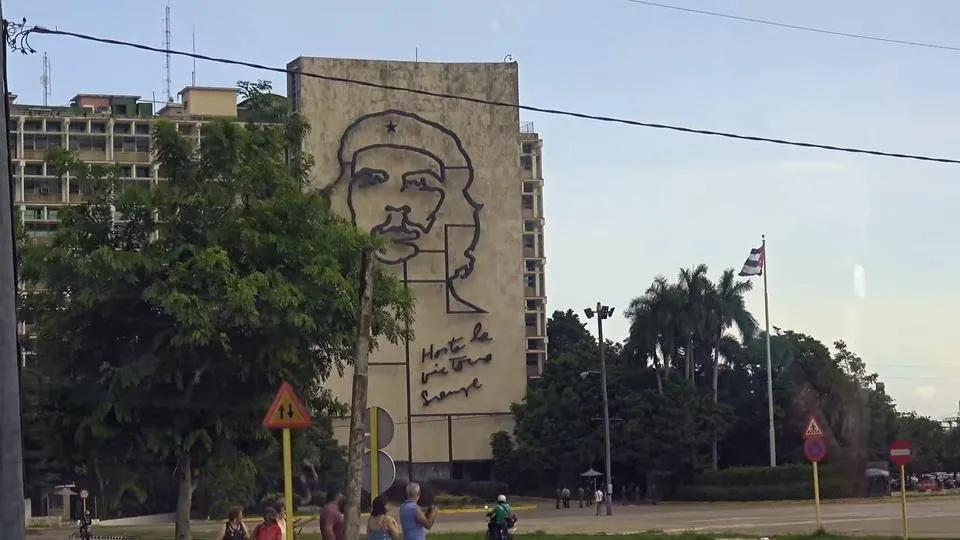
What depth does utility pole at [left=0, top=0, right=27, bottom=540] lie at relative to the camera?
13.8m

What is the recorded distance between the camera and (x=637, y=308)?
286ft

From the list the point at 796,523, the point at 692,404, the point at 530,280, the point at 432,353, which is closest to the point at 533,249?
the point at 530,280

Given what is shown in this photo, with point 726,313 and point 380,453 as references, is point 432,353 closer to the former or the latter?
point 726,313

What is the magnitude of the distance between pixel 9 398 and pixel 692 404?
222 ft

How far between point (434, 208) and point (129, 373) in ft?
222

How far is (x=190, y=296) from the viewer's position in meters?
26.4

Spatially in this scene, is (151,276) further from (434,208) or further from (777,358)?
(434,208)

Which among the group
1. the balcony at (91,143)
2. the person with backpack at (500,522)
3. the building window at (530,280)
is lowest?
the person with backpack at (500,522)

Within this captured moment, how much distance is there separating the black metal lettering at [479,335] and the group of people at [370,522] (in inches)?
2847

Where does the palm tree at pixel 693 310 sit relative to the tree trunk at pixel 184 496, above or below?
above

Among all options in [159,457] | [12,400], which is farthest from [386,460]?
[159,457]

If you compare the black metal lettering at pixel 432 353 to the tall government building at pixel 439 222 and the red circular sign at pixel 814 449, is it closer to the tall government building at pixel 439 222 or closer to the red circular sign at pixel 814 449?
the tall government building at pixel 439 222

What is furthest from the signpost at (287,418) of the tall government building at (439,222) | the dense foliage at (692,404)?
the tall government building at (439,222)

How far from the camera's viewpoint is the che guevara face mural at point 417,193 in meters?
92.8
